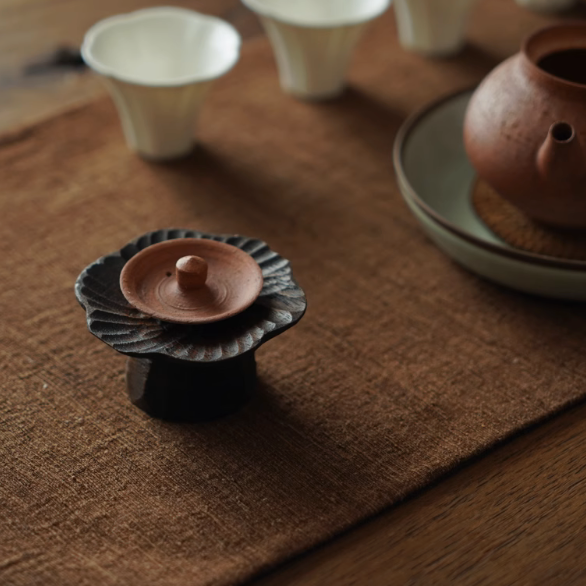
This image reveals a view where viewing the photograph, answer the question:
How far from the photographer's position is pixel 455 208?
935 mm

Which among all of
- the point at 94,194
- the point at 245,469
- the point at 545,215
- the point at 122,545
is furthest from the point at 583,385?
the point at 94,194

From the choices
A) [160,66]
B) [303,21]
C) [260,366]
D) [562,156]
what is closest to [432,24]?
[303,21]

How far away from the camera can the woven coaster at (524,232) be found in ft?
2.77

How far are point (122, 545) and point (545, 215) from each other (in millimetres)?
485

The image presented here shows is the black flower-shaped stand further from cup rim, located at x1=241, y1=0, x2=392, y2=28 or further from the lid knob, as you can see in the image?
cup rim, located at x1=241, y1=0, x2=392, y2=28

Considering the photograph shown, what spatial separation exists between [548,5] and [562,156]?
0.72 metres

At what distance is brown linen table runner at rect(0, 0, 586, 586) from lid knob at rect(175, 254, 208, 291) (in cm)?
12

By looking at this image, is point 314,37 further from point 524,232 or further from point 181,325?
point 181,325

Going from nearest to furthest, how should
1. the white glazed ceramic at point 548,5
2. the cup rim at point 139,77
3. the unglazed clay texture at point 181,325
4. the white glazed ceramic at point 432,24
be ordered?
the unglazed clay texture at point 181,325
the cup rim at point 139,77
the white glazed ceramic at point 432,24
the white glazed ceramic at point 548,5

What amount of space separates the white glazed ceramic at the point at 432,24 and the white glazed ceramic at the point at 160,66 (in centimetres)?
33

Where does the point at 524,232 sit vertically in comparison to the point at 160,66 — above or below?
below

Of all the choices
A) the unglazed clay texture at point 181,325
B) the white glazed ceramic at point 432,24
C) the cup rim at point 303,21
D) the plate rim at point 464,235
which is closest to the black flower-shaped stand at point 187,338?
the unglazed clay texture at point 181,325

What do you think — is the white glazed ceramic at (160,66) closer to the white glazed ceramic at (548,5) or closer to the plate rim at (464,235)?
the plate rim at (464,235)

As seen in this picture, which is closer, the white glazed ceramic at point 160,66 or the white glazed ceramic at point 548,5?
the white glazed ceramic at point 160,66
